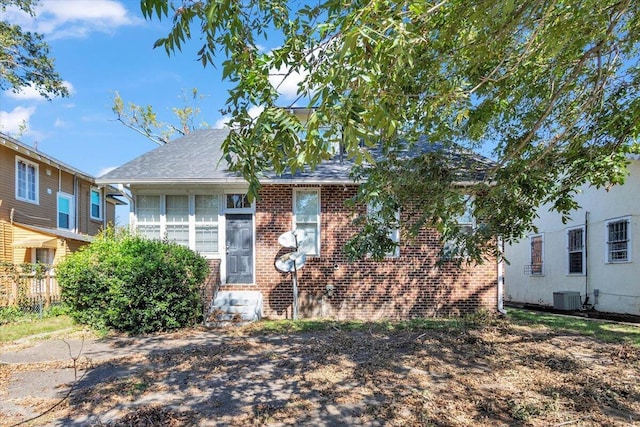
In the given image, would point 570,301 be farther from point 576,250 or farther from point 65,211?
point 65,211

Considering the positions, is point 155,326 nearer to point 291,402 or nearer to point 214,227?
point 214,227

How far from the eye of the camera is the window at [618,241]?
1209 cm

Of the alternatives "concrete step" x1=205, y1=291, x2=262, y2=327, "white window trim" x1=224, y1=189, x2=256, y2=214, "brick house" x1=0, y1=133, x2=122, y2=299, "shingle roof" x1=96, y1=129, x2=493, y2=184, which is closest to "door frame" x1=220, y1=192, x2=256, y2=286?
"white window trim" x1=224, y1=189, x2=256, y2=214

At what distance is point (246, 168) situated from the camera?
9.84 feet

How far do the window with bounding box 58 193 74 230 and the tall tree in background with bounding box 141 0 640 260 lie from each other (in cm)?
1598

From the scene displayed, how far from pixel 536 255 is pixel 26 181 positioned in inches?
768

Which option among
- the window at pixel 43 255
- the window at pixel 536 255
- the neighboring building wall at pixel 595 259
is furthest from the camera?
the window at pixel 536 255

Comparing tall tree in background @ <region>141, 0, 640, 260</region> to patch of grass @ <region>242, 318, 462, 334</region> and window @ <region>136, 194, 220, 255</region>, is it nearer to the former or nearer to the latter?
patch of grass @ <region>242, 318, 462, 334</region>

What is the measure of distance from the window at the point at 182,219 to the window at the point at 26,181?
300 inches

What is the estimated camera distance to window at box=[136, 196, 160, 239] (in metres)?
10.7

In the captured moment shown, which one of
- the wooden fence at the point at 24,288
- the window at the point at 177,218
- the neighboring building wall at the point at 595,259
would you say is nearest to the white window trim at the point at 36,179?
the wooden fence at the point at 24,288

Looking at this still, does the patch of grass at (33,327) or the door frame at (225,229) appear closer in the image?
the patch of grass at (33,327)

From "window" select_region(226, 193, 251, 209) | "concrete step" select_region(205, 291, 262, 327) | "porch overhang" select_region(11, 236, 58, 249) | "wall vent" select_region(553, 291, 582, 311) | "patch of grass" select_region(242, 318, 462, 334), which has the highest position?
"window" select_region(226, 193, 251, 209)

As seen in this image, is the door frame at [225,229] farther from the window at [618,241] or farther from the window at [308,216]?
the window at [618,241]
